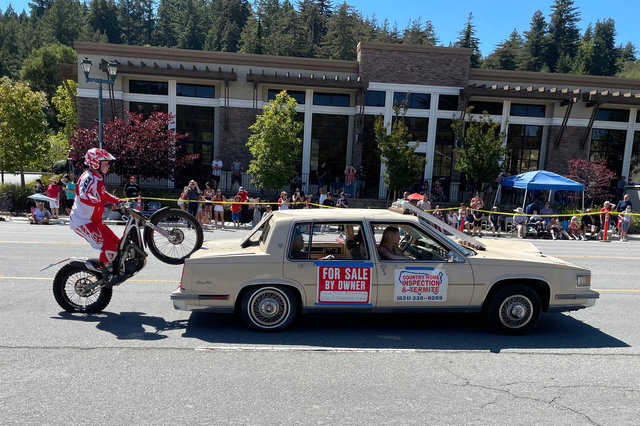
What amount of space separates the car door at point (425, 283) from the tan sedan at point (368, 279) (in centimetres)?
1

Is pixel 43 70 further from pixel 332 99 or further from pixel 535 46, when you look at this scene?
pixel 535 46

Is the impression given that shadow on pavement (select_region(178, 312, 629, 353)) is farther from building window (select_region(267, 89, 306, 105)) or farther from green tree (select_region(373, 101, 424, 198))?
building window (select_region(267, 89, 306, 105))

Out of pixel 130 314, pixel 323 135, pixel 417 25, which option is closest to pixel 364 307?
pixel 130 314

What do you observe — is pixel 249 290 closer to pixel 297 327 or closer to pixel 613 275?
pixel 297 327

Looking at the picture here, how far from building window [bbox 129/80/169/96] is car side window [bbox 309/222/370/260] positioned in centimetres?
2293

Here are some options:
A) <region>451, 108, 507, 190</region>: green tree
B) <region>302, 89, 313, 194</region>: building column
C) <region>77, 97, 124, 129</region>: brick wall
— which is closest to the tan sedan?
<region>451, 108, 507, 190</region>: green tree

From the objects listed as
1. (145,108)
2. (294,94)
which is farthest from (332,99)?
(145,108)

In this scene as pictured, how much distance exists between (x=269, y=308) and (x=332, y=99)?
75.1 feet

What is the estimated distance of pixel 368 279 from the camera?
6.06m

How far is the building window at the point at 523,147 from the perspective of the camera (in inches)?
1117

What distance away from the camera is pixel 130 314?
6973mm

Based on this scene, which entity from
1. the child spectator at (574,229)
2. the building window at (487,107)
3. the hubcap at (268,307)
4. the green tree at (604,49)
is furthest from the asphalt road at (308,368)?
the green tree at (604,49)

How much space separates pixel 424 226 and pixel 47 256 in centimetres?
883

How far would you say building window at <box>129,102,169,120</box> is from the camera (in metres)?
26.7
